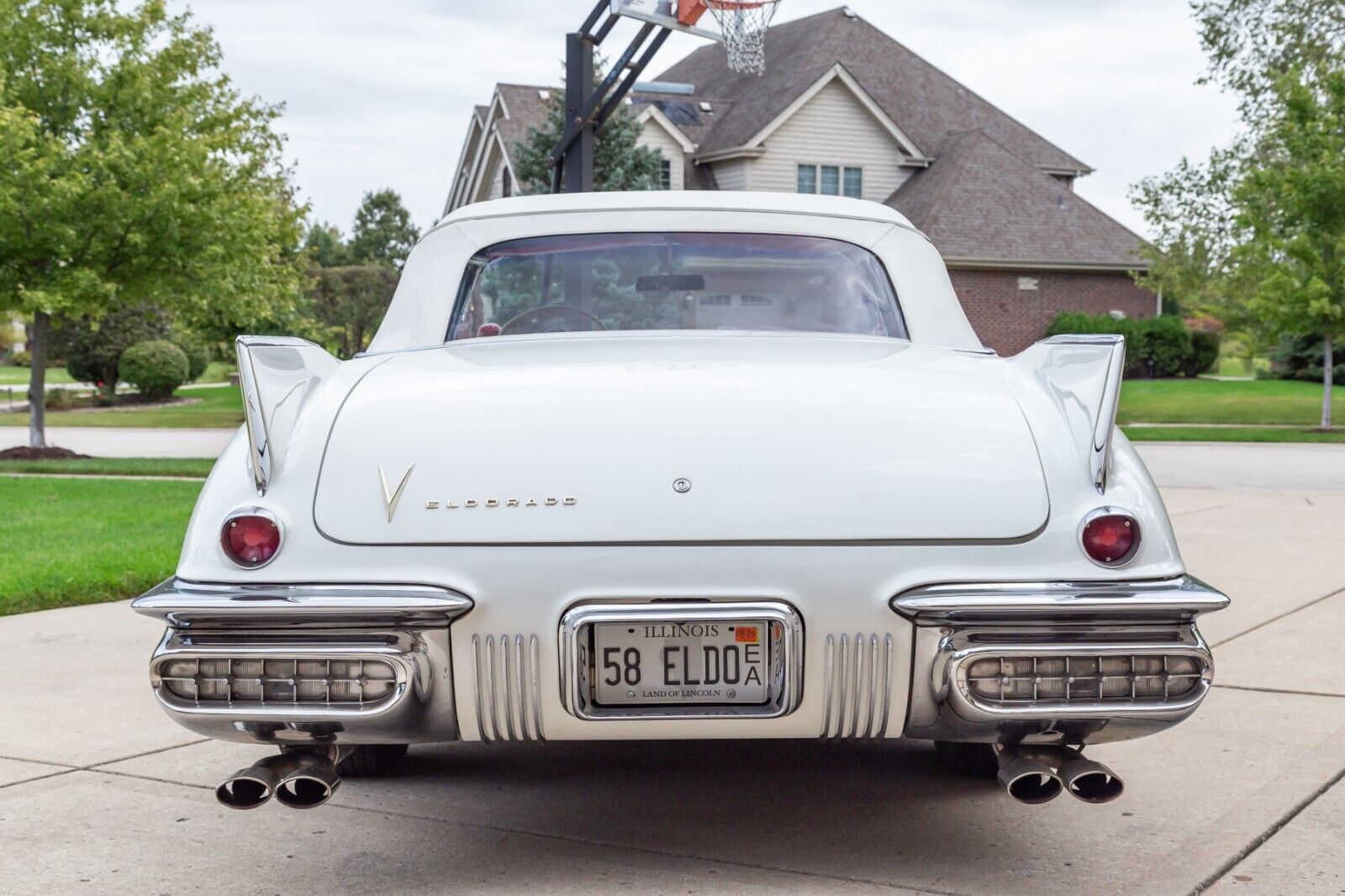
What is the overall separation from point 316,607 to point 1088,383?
1.73 m

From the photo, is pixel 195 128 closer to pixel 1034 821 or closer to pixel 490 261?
pixel 490 261

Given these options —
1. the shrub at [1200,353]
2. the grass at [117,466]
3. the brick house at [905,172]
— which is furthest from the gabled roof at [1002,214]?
the grass at [117,466]

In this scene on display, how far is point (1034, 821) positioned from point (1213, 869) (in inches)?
20.1

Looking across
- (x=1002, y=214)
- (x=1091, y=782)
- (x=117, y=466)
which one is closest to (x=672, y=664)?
(x=1091, y=782)

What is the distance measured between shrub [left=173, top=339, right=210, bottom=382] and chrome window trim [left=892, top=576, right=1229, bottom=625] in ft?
129

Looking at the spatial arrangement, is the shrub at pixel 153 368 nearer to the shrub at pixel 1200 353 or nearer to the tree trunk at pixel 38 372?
the tree trunk at pixel 38 372

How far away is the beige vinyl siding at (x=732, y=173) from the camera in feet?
120

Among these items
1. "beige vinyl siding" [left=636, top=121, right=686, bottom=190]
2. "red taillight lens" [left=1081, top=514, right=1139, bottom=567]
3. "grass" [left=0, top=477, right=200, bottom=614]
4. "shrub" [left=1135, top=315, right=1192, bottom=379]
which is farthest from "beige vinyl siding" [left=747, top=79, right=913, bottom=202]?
"red taillight lens" [left=1081, top=514, right=1139, bottom=567]

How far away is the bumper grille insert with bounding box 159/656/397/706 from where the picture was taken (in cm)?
288

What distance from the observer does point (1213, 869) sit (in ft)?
11.0

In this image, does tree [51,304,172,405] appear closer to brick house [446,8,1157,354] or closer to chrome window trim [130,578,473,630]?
brick house [446,8,1157,354]

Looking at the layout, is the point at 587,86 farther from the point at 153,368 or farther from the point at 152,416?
the point at 153,368

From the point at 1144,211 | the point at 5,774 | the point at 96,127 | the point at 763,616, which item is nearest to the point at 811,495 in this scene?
the point at 763,616

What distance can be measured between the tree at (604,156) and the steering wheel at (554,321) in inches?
1033
